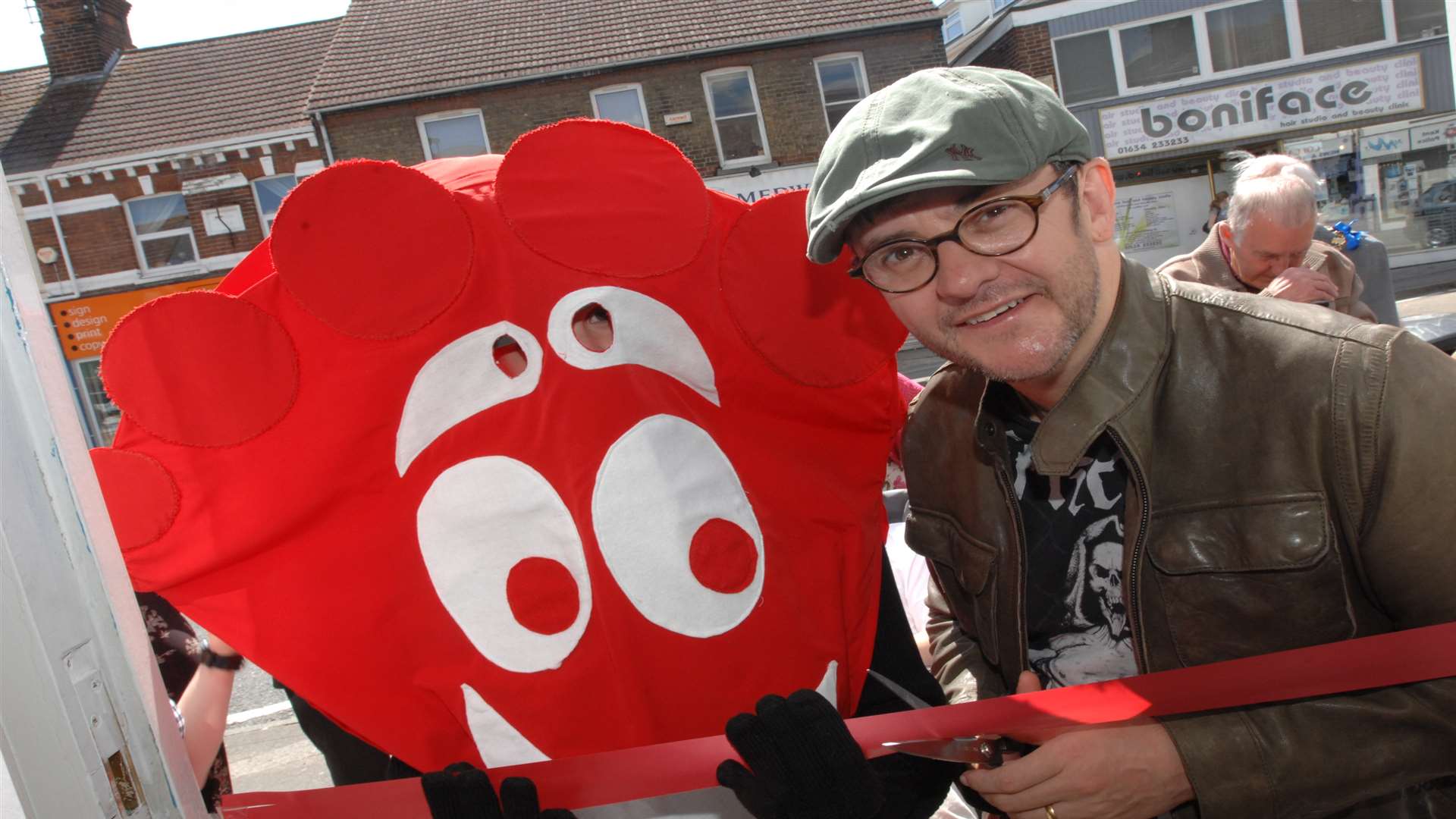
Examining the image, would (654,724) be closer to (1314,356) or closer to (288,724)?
(1314,356)

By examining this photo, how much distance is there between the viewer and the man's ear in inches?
57.1

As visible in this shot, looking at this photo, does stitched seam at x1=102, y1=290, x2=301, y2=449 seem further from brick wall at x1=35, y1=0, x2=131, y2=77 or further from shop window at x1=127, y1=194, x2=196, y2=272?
brick wall at x1=35, y1=0, x2=131, y2=77

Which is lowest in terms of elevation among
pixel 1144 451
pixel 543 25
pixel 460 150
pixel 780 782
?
pixel 780 782

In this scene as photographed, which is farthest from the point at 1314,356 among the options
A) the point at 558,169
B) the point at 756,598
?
the point at 558,169

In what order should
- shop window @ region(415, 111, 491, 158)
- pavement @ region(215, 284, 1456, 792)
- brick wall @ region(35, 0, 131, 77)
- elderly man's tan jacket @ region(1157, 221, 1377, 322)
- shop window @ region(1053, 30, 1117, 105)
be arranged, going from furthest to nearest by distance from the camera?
brick wall @ region(35, 0, 131, 77), shop window @ region(1053, 30, 1117, 105), shop window @ region(415, 111, 491, 158), pavement @ region(215, 284, 1456, 792), elderly man's tan jacket @ region(1157, 221, 1377, 322)

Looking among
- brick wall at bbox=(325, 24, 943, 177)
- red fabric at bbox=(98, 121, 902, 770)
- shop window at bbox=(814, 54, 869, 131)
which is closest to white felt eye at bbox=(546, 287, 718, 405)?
red fabric at bbox=(98, 121, 902, 770)

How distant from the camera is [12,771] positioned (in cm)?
84

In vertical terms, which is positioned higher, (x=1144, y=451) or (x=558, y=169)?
(x=558, y=169)

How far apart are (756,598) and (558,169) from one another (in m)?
0.78

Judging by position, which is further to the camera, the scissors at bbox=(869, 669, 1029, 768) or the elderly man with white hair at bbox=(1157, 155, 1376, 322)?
the elderly man with white hair at bbox=(1157, 155, 1376, 322)

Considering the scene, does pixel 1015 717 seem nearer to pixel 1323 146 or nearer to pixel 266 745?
pixel 266 745

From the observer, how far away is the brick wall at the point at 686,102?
15.9m

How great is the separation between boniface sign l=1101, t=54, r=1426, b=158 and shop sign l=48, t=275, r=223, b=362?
16.6 m

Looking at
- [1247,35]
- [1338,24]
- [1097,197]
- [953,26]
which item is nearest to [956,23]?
[953,26]
